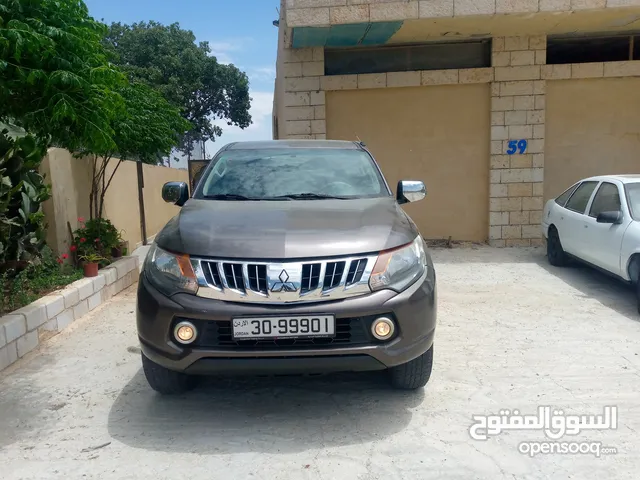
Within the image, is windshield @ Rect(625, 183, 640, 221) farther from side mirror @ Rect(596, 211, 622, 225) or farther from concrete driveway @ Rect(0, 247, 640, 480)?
concrete driveway @ Rect(0, 247, 640, 480)

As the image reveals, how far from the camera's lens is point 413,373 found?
3357 mm

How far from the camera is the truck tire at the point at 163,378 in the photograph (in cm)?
332

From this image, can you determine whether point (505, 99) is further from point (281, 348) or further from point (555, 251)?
point (281, 348)

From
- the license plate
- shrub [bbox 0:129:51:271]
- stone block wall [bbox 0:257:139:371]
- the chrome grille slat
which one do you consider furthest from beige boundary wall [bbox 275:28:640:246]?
the license plate

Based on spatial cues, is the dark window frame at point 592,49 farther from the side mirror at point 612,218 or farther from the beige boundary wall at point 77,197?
the beige boundary wall at point 77,197

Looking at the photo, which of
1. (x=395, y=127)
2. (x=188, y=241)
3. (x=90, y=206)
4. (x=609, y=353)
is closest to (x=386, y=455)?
(x=188, y=241)

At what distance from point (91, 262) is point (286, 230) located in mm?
4073

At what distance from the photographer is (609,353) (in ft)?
13.9

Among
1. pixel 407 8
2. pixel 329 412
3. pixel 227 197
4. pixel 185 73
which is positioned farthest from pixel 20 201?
pixel 185 73

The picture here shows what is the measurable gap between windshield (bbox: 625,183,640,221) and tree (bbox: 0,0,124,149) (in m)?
5.37

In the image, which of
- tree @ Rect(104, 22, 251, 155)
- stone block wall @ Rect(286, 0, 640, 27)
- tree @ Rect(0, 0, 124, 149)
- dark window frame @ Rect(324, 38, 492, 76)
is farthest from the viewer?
tree @ Rect(104, 22, 251, 155)

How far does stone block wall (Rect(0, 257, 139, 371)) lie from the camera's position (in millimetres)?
4191

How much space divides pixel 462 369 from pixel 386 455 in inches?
54.3

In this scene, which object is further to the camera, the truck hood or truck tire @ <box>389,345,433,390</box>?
truck tire @ <box>389,345,433,390</box>
